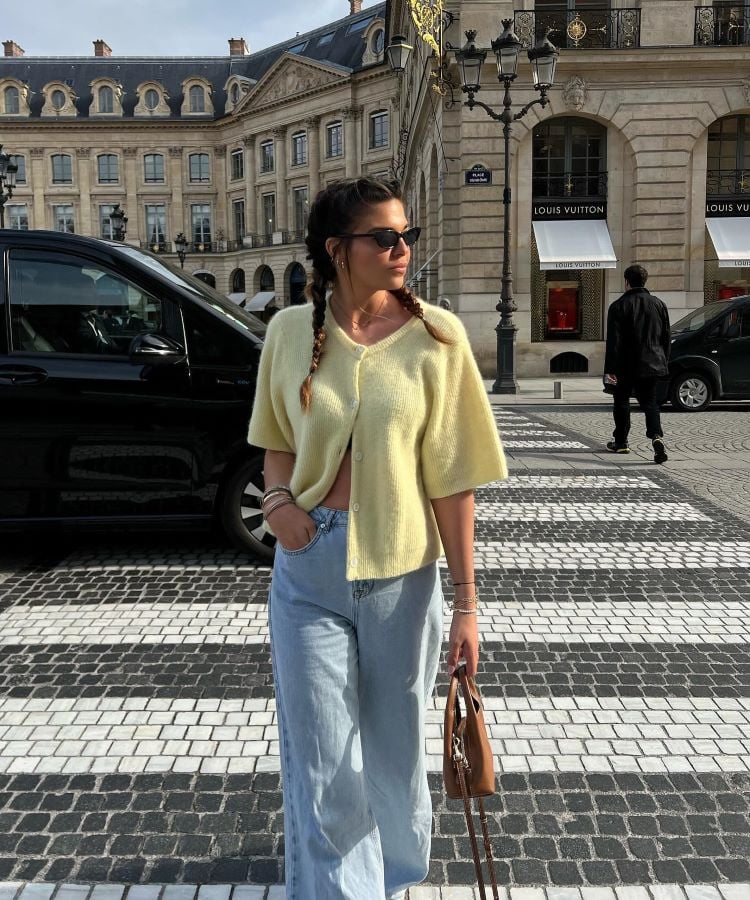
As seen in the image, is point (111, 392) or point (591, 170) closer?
point (111, 392)

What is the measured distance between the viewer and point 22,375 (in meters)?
5.29

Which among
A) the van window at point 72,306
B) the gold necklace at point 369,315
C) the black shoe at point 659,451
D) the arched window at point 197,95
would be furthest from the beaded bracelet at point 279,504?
the arched window at point 197,95

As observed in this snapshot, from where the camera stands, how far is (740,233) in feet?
80.2

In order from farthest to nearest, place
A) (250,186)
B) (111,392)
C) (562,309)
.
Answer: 1. (250,186)
2. (562,309)
3. (111,392)

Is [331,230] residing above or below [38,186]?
below

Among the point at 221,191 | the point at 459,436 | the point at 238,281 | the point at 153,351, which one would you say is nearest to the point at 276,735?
the point at 459,436

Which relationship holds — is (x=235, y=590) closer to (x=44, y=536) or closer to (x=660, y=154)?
(x=44, y=536)

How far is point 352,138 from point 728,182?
39160 millimetres

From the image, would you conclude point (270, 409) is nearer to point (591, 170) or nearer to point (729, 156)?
point (591, 170)

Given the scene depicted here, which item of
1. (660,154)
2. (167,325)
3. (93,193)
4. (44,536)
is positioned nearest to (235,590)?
(167,325)

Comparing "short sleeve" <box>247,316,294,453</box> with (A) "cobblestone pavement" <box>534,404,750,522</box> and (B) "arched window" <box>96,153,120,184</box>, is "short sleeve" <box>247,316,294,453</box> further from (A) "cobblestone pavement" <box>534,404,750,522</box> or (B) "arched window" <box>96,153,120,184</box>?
(B) "arched window" <box>96,153,120,184</box>

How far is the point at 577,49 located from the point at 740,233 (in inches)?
257

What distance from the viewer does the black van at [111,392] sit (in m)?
5.30

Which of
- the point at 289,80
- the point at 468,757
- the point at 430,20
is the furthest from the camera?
the point at 289,80
